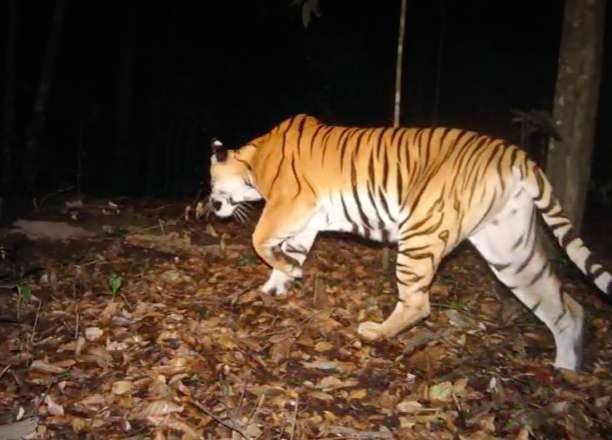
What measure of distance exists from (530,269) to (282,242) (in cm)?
206

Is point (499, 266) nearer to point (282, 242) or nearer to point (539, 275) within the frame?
point (539, 275)

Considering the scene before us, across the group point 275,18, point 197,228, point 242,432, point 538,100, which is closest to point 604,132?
point 538,100

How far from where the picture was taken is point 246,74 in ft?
64.6

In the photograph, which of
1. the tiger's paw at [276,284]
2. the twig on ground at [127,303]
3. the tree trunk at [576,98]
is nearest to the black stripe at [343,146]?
the tiger's paw at [276,284]

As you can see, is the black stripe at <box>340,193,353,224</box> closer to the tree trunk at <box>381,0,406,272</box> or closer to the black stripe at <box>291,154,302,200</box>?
the black stripe at <box>291,154,302,200</box>

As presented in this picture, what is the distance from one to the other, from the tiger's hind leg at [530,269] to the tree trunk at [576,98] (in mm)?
1144

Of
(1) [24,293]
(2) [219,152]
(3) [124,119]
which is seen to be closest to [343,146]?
(2) [219,152]

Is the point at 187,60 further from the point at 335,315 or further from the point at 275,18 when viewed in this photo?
the point at 335,315

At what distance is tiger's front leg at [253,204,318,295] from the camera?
5117mm

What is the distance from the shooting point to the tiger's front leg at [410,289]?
14.6 feet

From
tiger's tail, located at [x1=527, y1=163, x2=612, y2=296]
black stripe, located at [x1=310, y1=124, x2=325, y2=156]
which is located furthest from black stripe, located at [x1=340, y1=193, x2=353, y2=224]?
tiger's tail, located at [x1=527, y1=163, x2=612, y2=296]

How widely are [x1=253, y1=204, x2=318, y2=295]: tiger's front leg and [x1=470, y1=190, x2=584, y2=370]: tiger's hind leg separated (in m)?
1.50

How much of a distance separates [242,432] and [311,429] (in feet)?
1.26

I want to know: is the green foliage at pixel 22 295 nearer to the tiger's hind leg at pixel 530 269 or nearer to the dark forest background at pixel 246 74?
the tiger's hind leg at pixel 530 269
